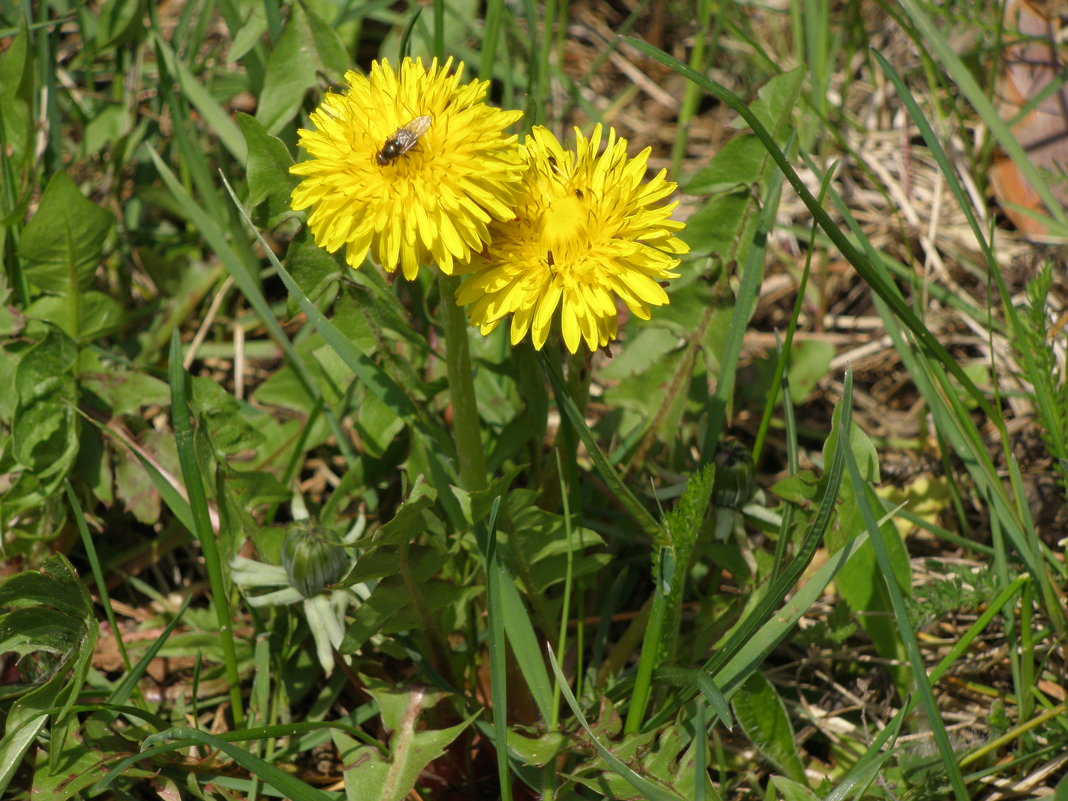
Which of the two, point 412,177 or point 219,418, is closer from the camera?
point 412,177

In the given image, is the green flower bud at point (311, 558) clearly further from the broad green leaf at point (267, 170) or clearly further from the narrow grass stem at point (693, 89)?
the narrow grass stem at point (693, 89)

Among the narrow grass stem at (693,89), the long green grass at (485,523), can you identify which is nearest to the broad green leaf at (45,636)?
the long green grass at (485,523)

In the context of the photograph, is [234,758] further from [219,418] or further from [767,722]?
[767,722]

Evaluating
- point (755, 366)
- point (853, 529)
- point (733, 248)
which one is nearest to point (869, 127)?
point (755, 366)

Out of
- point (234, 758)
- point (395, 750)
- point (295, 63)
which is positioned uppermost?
point (295, 63)

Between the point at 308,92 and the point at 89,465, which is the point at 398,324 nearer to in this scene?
the point at 308,92

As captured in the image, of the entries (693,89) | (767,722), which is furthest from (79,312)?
(693,89)

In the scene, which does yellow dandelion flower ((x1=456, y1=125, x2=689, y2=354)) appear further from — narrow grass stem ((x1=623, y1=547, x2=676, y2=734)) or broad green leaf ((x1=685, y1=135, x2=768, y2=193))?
broad green leaf ((x1=685, y1=135, x2=768, y2=193))
